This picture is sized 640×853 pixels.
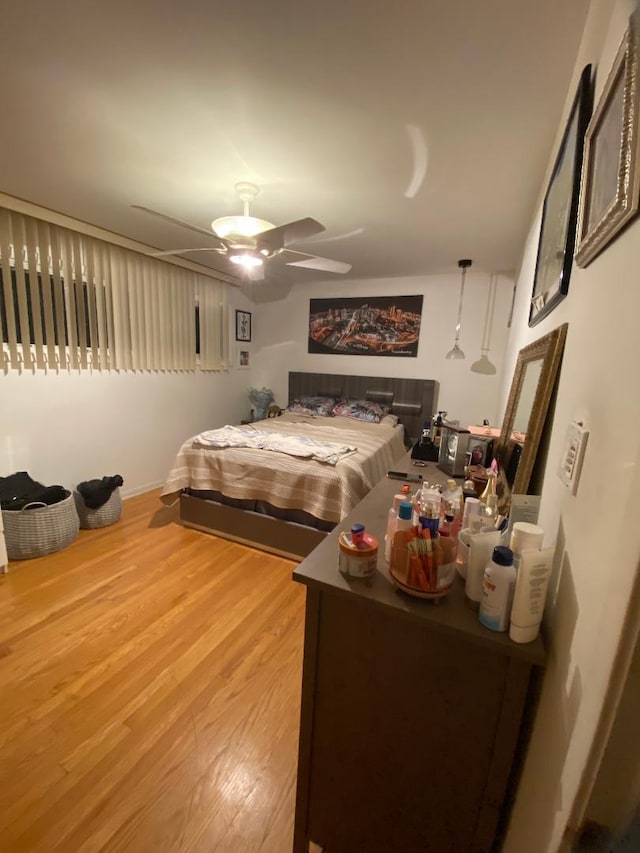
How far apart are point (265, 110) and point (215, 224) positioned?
0.75 metres

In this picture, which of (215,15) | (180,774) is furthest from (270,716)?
(215,15)

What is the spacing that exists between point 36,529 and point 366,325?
3.57 m

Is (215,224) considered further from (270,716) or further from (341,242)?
(270,716)

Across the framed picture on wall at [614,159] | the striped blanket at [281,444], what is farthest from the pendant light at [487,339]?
the framed picture on wall at [614,159]

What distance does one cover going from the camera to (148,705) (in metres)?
1.46

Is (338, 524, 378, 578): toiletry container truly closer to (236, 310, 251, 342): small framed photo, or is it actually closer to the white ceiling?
the white ceiling

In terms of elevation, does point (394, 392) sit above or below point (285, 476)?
above

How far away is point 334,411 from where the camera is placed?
4137 mm

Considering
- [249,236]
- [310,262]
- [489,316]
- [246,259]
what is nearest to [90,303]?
[246,259]

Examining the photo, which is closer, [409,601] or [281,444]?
[409,601]

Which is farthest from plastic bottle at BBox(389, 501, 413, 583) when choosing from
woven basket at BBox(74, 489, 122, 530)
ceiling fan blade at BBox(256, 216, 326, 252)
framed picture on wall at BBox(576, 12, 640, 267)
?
woven basket at BBox(74, 489, 122, 530)

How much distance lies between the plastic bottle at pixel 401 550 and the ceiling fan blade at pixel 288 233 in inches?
59.2

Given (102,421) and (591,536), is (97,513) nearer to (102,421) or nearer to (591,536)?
(102,421)

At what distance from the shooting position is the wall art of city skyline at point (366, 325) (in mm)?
4066
